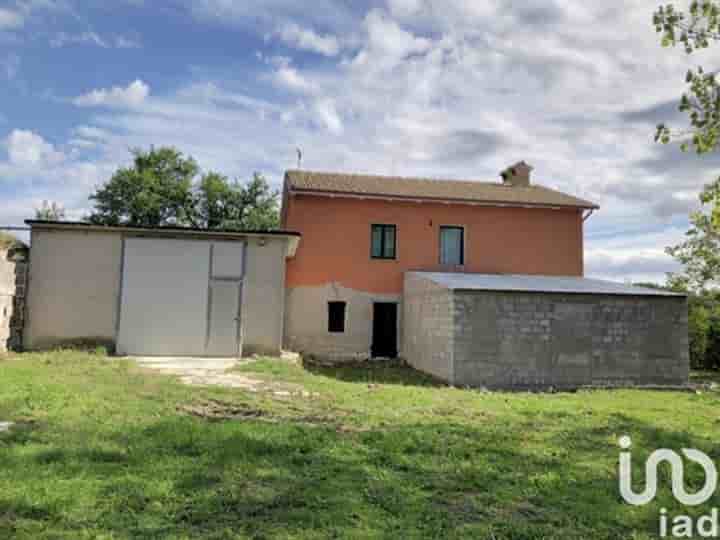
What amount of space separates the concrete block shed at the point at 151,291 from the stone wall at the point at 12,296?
18cm

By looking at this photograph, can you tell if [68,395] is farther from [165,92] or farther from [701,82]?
[701,82]

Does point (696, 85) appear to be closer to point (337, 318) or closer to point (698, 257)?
point (337, 318)

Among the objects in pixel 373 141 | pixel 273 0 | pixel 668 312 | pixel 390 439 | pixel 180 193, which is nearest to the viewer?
pixel 390 439

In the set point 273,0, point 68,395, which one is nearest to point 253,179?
point 273,0

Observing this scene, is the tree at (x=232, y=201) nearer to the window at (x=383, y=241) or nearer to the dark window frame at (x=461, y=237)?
the window at (x=383, y=241)

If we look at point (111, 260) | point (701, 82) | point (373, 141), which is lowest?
point (111, 260)

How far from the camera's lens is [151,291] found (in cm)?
1372

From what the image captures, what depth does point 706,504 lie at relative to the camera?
178 inches

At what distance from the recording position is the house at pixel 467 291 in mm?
12586

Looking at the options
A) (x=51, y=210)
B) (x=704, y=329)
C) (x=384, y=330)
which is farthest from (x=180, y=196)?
(x=704, y=329)

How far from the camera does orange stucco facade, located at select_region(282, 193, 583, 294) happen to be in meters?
17.5

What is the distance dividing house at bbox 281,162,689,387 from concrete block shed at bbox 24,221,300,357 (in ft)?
10.4

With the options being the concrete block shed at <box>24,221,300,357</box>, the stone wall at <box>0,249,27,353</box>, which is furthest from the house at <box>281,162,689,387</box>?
Answer: the stone wall at <box>0,249,27,353</box>

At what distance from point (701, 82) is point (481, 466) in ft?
21.1
